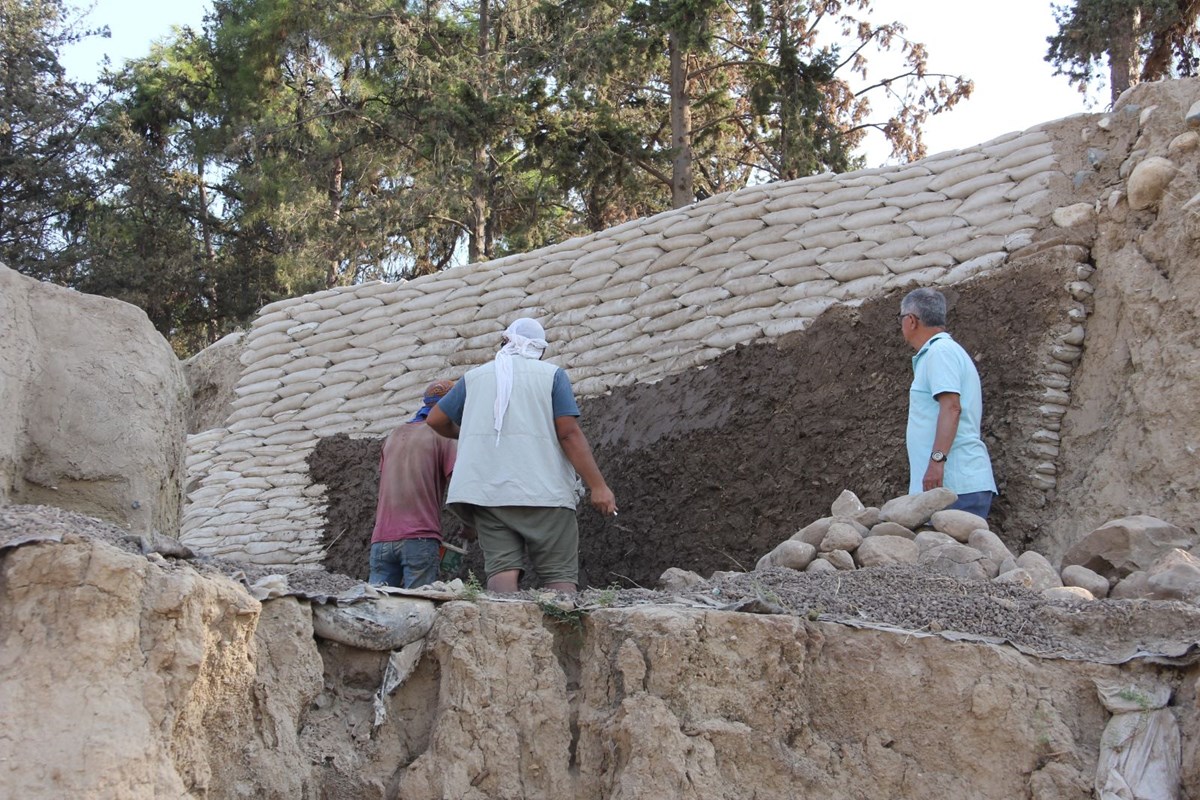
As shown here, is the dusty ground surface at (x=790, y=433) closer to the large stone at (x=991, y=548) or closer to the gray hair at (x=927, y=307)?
the gray hair at (x=927, y=307)

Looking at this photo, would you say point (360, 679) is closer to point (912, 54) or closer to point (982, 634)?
point (982, 634)

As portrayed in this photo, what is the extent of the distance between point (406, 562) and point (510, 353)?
104cm

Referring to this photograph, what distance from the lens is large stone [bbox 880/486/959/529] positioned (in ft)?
15.1

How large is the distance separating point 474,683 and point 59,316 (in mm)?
1852

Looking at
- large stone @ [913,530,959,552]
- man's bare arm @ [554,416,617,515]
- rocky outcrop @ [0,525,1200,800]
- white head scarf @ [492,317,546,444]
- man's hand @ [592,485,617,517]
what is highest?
white head scarf @ [492,317,546,444]

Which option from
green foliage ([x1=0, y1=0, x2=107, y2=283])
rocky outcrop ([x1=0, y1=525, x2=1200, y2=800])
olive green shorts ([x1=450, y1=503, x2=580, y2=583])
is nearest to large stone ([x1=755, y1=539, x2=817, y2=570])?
olive green shorts ([x1=450, y1=503, x2=580, y2=583])

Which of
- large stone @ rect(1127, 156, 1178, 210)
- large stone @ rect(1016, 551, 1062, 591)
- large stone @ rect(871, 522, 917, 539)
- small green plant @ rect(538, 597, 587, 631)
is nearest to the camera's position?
small green plant @ rect(538, 597, 587, 631)

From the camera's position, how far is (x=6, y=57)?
17484mm

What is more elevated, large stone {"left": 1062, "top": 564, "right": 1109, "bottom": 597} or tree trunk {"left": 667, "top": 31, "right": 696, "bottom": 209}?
tree trunk {"left": 667, "top": 31, "right": 696, "bottom": 209}

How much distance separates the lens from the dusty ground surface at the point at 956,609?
133 inches

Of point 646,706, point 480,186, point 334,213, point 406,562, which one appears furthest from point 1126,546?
point 334,213

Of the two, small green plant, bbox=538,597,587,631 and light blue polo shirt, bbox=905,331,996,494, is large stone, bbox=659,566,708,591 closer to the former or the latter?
small green plant, bbox=538,597,587,631

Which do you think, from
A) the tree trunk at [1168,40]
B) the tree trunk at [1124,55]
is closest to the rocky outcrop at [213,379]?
the tree trunk at [1124,55]

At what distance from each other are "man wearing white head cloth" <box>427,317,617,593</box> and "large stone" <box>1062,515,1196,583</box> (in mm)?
1672
